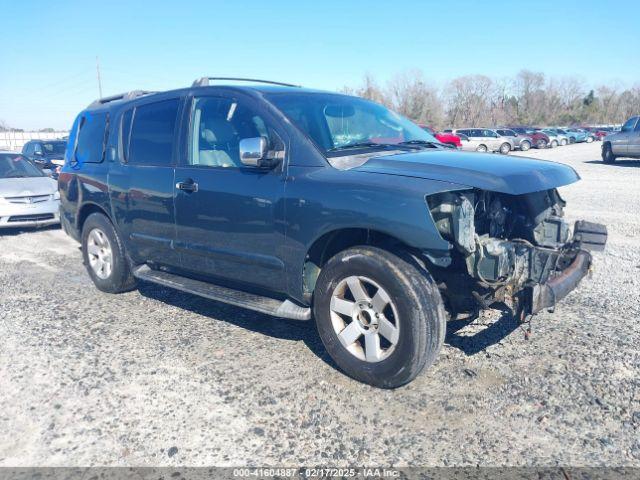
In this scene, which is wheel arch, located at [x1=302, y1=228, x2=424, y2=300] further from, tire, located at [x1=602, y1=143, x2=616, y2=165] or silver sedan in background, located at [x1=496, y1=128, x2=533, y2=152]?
silver sedan in background, located at [x1=496, y1=128, x2=533, y2=152]

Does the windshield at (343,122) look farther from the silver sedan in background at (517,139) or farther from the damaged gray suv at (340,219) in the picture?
the silver sedan in background at (517,139)

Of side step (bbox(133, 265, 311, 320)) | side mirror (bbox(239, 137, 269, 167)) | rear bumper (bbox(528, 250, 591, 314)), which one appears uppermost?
side mirror (bbox(239, 137, 269, 167))

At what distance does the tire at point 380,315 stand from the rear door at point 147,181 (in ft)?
5.68

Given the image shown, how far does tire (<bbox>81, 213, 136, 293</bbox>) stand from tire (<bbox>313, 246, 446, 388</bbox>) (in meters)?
2.62

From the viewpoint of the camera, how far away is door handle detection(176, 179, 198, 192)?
421 centimetres

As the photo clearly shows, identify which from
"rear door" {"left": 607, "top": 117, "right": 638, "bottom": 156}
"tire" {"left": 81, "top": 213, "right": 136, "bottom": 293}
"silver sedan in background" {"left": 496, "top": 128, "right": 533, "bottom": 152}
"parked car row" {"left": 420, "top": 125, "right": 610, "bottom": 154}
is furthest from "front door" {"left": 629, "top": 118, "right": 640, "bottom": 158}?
"tire" {"left": 81, "top": 213, "right": 136, "bottom": 293}

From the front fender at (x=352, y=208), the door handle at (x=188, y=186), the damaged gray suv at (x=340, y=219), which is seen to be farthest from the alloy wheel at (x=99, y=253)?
the front fender at (x=352, y=208)

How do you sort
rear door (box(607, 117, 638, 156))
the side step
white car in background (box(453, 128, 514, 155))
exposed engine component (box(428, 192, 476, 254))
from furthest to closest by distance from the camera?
white car in background (box(453, 128, 514, 155)) < rear door (box(607, 117, 638, 156)) < the side step < exposed engine component (box(428, 192, 476, 254))

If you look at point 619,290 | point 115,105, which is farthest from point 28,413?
point 619,290

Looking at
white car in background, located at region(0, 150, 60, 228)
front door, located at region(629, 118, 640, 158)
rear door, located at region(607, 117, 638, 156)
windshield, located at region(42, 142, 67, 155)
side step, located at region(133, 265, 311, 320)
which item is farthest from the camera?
rear door, located at region(607, 117, 638, 156)

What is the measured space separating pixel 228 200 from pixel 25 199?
6726 mm

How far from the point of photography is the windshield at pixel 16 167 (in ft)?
32.2

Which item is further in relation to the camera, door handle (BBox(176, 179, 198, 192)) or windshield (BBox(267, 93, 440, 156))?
door handle (BBox(176, 179, 198, 192))

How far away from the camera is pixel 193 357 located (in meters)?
3.95
